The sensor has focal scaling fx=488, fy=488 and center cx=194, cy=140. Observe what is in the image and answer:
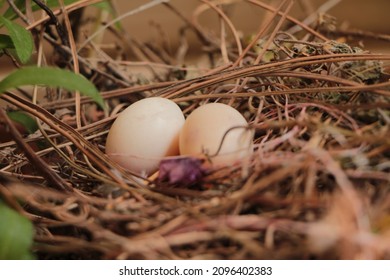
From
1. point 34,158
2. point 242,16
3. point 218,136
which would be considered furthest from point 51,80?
point 242,16

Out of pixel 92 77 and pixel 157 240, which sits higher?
pixel 92 77

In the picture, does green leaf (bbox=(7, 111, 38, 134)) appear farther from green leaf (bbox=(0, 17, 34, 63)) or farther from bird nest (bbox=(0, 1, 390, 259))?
green leaf (bbox=(0, 17, 34, 63))

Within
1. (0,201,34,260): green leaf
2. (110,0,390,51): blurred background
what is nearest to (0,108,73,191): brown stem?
(0,201,34,260): green leaf

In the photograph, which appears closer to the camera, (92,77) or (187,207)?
(187,207)

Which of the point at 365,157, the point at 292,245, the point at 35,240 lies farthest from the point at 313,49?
the point at 35,240

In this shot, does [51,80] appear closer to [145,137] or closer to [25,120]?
[145,137]

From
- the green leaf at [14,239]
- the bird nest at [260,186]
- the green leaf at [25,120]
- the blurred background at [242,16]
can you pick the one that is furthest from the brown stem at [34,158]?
the blurred background at [242,16]

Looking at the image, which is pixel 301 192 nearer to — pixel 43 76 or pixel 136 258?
pixel 136 258
